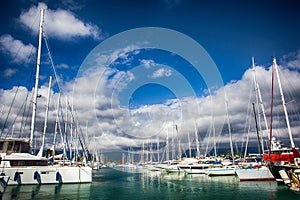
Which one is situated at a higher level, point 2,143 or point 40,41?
point 40,41

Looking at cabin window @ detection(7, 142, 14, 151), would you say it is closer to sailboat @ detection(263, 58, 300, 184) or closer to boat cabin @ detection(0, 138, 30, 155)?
boat cabin @ detection(0, 138, 30, 155)

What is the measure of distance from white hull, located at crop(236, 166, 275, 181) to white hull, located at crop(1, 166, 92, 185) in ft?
87.3

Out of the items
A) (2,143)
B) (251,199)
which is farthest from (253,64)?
(2,143)

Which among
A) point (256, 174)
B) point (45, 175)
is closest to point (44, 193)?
point (45, 175)

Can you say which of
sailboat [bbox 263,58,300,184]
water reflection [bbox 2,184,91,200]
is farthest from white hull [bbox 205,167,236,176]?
water reflection [bbox 2,184,91,200]

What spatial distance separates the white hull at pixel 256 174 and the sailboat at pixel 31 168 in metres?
26.6

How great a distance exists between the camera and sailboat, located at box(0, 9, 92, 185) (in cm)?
3353

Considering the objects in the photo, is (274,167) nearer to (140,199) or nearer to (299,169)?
(299,169)

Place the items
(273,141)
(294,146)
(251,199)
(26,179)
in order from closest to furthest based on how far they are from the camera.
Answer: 1. (251,199)
2. (294,146)
3. (26,179)
4. (273,141)

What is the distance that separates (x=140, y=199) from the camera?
84.4 ft

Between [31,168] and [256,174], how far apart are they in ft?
121

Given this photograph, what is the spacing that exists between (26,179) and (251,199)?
3083 centimetres

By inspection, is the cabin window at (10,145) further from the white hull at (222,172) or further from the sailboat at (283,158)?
the white hull at (222,172)

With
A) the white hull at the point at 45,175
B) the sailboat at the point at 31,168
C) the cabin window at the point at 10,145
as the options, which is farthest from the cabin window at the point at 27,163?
the cabin window at the point at 10,145
